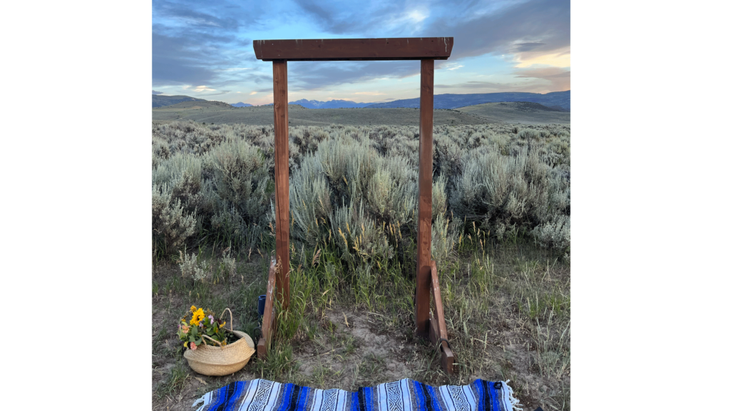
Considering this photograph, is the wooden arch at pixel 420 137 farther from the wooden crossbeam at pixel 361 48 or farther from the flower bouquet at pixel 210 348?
the flower bouquet at pixel 210 348

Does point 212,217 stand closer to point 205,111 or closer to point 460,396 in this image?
point 460,396

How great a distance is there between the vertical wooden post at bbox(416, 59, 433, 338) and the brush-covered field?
239mm

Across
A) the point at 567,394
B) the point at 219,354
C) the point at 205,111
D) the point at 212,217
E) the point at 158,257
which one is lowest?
the point at 567,394

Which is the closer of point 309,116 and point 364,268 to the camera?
point 364,268

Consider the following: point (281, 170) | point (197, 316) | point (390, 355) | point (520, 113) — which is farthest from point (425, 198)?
point (520, 113)

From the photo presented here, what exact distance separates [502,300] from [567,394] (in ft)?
3.75

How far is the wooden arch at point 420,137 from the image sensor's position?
2.79 meters

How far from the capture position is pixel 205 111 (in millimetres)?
15883

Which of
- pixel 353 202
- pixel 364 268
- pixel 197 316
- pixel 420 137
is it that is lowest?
pixel 197 316

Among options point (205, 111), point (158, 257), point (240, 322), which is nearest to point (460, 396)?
point (240, 322)

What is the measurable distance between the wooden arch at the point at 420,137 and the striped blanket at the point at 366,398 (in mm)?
270

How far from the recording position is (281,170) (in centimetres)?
299

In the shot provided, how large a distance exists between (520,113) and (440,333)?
14280mm

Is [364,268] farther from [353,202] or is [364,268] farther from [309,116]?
[309,116]
